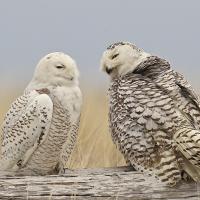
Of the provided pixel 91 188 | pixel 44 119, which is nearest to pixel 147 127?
pixel 91 188

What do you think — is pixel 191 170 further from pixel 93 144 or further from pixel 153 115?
pixel 93 144

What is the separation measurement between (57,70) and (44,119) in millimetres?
276

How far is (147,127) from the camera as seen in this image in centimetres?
332

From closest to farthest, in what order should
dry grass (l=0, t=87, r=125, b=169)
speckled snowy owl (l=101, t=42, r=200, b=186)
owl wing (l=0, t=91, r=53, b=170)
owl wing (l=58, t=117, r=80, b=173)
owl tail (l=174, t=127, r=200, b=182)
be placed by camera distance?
owl tail (l=174, t=127, r=200, b=182), speckled snowy owl (l=101, t=42, r=200, b=186), owl wing (l=0, t=91, r=53, b=170), owl wing (l=58, t=117, r=80, b=173), dry grass (l=0, t=87, r=125, b=169)

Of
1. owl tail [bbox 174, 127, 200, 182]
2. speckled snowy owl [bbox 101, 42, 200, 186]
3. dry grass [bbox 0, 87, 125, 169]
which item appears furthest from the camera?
dry grass [bbox 0, 87, 125, 169]

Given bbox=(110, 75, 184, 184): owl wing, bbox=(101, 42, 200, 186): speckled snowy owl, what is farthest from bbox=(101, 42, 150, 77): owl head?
bbox=(110, 75, 184, 184): owl wing

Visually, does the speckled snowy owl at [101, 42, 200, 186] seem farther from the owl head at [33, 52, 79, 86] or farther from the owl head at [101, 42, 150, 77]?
the owl head at [33, 52, 79, 86]

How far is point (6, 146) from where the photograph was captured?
3.54 metres

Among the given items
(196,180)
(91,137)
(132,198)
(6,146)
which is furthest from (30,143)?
(91,137)

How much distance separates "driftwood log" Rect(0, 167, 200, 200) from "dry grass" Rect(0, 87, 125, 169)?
120cm

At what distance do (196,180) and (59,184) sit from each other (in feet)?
2.23

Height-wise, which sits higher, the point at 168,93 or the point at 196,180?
the point at 168,93

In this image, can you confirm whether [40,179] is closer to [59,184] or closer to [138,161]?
[59,184]

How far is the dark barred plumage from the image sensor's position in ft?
10.7
